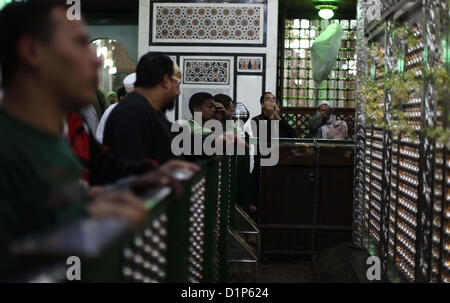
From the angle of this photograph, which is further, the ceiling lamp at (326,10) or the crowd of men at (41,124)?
the ceiling lamp at (326,10)

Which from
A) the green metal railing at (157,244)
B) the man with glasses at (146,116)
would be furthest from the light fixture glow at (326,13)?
the man with glasses at (146,116)

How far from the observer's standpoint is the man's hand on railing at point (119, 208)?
4.08 feet

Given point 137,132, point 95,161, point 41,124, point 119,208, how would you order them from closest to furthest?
point 119,208 → point 41,124 → point 95,161 → point 137,132

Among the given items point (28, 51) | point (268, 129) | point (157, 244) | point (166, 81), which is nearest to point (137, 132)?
point (166, 81)

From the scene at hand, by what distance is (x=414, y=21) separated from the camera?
4.49m

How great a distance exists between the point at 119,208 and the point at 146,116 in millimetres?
2025

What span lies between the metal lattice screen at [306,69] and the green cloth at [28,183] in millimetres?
12077

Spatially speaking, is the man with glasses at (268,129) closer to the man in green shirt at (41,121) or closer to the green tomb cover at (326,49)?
the green tomb cover at (326,49)

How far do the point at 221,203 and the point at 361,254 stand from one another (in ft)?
8.23

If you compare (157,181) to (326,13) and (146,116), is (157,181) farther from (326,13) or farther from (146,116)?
(326,13)

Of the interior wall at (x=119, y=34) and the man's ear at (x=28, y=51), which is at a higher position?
the interior wall at (x=119, y=34)

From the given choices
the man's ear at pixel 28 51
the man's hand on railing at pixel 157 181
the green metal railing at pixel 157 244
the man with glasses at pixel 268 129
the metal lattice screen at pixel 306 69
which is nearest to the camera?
the green metal railing at pixel 157 244

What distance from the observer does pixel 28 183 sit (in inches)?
53.3
